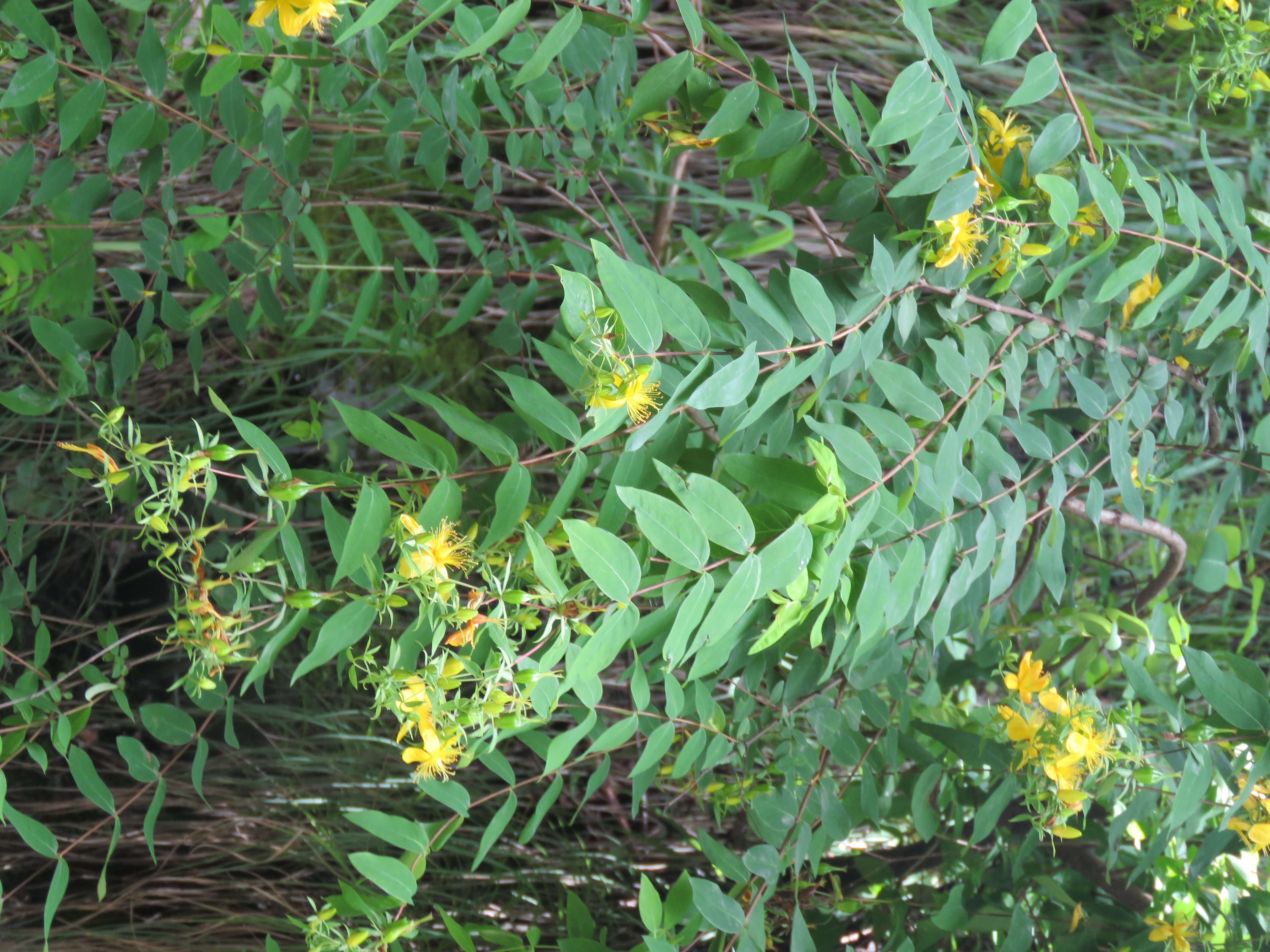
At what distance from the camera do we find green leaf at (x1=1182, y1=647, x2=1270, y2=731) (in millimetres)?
591

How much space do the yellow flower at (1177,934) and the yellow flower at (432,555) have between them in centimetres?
70

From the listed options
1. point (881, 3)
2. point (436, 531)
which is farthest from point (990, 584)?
point (881, 3)

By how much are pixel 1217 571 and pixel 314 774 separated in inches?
48.8

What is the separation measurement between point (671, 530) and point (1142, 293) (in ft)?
2.11

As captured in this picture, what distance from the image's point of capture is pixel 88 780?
68 centimetres

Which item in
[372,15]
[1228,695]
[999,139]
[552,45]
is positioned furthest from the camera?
[999,139]

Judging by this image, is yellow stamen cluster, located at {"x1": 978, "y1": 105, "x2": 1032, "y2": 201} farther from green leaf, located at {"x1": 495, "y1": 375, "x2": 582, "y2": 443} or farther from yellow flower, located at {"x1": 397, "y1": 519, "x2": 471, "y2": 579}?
yellow flower, located at {"x1": 397, "y1": 519, "x2": 471, "y2": 579}

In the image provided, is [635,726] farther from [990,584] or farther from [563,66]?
[563,66]

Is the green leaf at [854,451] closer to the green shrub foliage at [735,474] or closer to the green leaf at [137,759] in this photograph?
the green shrub foliage at [735,474]

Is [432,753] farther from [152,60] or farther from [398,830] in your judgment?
[152,60]

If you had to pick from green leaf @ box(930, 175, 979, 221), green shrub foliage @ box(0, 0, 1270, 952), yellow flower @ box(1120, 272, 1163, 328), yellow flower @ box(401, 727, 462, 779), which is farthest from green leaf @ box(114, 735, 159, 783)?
yellow flower @ box(1120, 272, 1163, 328)

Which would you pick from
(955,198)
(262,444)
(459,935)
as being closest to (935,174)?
(955,198)

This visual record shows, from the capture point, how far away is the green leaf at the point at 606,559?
440mm

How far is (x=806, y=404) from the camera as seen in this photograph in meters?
0.58
